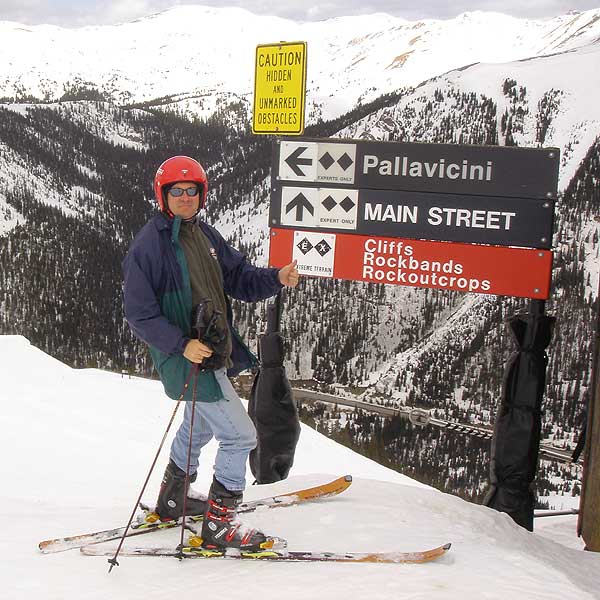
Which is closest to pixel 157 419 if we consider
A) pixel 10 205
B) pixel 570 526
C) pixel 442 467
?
pixel 570 526

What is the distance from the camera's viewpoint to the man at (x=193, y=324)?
11.4ft

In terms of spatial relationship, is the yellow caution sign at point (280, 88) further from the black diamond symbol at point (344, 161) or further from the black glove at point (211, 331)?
the black glove at point (211, 331)

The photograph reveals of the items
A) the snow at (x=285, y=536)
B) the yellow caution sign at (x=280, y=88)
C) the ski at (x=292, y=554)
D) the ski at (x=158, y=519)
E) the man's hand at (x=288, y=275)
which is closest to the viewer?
the snow at (x=285, y=536)

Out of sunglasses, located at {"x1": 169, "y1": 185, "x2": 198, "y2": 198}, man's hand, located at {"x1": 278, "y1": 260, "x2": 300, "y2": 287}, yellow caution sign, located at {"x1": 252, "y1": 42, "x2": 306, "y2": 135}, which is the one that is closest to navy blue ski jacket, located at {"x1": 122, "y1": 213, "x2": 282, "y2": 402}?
sunglasses, located at {"x1": 169, "y1": 185, "x2": 198, "y2": 198}

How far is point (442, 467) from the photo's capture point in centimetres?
5316

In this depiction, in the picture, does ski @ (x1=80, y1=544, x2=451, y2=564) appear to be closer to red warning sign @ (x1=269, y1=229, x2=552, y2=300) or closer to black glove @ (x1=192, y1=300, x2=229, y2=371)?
black glove @ (x1=192, y1=300, x2=229, y2=371)

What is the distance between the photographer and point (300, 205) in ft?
20.0

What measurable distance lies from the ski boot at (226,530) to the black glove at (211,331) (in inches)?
26.6

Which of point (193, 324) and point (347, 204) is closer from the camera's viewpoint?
point (193, 324)

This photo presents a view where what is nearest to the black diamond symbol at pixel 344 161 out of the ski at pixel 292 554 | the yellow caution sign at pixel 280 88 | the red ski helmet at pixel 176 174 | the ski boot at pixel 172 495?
the yellow caution sign at pixel 280 88

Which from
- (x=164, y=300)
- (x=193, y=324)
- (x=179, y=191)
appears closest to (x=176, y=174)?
(x=179, y=191)

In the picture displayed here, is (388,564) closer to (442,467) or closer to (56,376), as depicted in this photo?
(56,376)

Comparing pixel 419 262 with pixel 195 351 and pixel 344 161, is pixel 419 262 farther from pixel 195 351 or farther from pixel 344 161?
pixel 195 351

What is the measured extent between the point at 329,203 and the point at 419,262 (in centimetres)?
91
